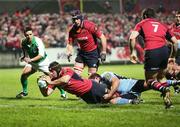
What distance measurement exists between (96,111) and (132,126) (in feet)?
6.92

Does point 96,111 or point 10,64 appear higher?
point 96,111

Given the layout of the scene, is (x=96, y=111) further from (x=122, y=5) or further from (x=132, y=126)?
(x=122, y=5)

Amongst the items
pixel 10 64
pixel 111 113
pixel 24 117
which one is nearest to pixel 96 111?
pixel 111 113

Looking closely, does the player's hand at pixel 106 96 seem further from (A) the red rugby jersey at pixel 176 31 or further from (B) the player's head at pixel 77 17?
(A) the red rugby jersey at pixel 176 31

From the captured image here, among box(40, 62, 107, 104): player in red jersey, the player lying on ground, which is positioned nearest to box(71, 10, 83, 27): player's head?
the player lying on ground

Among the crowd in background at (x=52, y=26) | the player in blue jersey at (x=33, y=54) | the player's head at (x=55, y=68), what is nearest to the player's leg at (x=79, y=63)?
the player in blue jersey at (x=33, y=54)

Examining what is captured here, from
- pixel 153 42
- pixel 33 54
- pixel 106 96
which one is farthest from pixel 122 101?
pixel 33 54

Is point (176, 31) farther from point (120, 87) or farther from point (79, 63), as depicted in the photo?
point (120, 87)

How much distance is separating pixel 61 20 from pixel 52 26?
4.60 ft

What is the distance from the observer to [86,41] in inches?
623

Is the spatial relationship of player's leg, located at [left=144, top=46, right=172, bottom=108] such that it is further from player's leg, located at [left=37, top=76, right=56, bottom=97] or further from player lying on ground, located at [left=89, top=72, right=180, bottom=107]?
player's leg, located at [left=37, top=76, right=56, bottom=97]

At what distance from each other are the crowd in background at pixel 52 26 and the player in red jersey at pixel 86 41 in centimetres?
2108

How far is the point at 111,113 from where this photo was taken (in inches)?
453

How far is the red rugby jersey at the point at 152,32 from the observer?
496 inches
